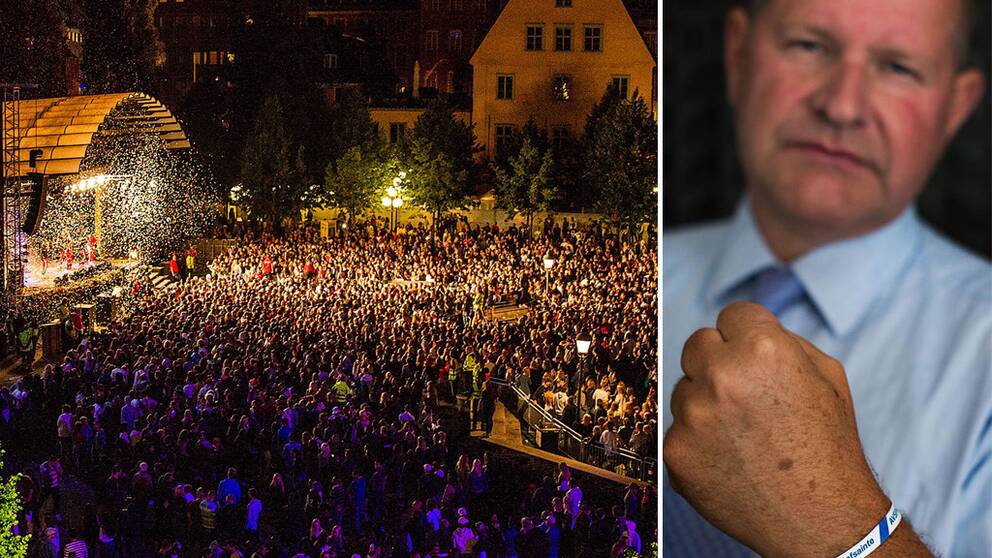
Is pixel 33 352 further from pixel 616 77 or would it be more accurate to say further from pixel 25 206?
pixel 616 77

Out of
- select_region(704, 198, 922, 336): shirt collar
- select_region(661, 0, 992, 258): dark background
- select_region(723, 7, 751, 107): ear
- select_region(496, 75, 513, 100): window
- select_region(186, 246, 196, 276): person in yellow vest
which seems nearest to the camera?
select_region(661, 0, 992, 258): dark background

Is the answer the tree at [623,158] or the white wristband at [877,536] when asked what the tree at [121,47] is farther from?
the white wristband at [877,536]

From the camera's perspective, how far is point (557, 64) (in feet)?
13.9

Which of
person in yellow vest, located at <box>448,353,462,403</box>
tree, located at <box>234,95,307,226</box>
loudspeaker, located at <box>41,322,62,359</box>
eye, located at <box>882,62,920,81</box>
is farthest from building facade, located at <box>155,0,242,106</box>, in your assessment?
eye, located at <box>882,62,920,81</box>

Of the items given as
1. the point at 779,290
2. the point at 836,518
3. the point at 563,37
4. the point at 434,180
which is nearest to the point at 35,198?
the point at 434,180

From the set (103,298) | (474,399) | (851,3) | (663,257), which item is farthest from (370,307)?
(851,3)

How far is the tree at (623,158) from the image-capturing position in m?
4.18

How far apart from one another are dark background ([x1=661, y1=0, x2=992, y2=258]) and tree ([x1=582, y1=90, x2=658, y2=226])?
1984 mm

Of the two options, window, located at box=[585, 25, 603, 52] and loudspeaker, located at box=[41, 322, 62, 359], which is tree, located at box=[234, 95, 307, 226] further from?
window, located at box=[585, 25, 603, 52]

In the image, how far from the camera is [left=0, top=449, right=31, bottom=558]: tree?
13.6ft

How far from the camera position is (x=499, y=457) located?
14.0 ft

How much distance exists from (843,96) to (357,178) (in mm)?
3088

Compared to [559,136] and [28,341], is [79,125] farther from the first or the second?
[559,136]

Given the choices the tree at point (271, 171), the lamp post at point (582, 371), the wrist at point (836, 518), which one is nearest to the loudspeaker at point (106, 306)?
the tree at point (271, 171)
